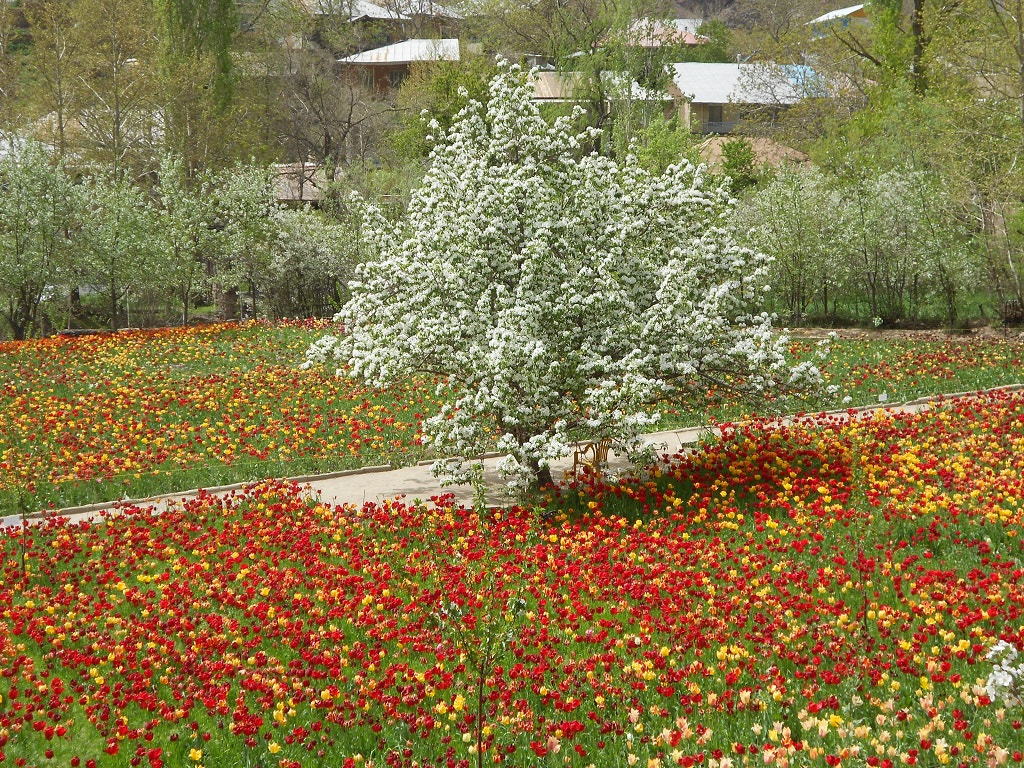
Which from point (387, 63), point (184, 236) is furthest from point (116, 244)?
point (387, 63)

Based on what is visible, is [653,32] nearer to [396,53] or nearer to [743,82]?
[743,82]

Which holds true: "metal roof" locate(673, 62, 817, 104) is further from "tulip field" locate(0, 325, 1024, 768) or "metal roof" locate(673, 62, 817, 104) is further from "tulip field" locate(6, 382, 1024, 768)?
"tulip field" locate(6, 382, 1024, 768)

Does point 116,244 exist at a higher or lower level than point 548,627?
higher

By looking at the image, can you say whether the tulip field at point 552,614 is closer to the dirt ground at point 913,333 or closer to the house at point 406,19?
the dirt ground at point 913,333

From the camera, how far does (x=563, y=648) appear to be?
262 inches

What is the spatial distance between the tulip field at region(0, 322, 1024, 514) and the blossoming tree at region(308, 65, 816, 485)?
1.25 meters

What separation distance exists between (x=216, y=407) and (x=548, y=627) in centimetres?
953

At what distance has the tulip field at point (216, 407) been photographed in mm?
11867

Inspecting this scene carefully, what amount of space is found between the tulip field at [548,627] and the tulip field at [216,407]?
200 centimetres

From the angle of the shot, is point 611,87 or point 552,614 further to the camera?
point 611,87

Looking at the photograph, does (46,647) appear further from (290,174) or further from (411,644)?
(290,174)

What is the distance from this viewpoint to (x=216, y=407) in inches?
587

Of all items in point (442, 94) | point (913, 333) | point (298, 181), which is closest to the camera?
point (913, 333)

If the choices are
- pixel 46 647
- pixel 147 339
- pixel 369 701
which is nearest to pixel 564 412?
pixel 369 701
